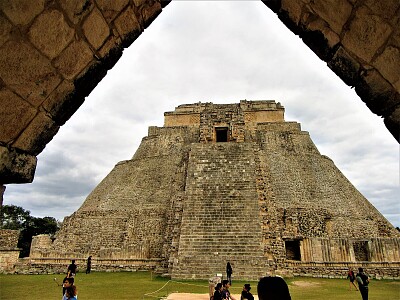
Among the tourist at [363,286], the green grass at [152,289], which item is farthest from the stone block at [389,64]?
the green grass at [152,289]

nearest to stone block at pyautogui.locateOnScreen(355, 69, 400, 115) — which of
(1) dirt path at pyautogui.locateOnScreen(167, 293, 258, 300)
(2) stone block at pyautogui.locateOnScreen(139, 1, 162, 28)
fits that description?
(2) stone block at pyautogui.locateOnScreen(139, 1, 162, 28)

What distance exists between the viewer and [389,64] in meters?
1.94

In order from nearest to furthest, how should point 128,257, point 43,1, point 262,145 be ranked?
point 43,1 < point 128,257 < point 262,145

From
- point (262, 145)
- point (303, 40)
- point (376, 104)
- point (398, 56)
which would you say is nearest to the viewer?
point (398, 56)

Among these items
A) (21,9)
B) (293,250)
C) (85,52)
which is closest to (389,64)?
(85,52)

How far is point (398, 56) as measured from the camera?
1.90 m

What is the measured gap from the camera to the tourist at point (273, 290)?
1802 mm

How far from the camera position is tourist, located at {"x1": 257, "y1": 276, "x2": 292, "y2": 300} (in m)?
1.80

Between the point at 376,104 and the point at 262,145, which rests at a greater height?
the point at 262,145

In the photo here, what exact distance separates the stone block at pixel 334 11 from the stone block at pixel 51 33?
1.57m

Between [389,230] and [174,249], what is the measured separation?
13304 mm

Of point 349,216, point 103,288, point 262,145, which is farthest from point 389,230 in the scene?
point 103,288

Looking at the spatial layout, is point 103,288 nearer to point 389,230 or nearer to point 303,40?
point 303,40

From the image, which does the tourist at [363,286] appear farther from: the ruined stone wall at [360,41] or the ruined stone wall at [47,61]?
the ruined stone wall at [47,61]
